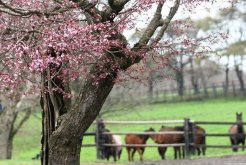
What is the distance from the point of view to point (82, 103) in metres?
7.22

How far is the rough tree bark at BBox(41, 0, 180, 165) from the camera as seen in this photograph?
6.98 meters

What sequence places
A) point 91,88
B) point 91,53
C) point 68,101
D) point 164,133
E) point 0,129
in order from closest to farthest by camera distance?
1. point 91,53
2. point 91,88
3. point 68,101
4. point 164,133
5. point 0,129

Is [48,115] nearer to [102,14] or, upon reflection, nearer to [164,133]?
[102,14]

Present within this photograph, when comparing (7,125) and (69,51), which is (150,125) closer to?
(7,125)

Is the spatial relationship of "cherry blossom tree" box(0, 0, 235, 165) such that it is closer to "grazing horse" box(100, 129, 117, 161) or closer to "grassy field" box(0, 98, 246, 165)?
"grazing horse" box(100, 129, 117, 161)

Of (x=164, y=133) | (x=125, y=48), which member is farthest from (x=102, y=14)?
(x=164, y=133)

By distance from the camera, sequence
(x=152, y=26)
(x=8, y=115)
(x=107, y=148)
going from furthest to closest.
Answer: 1. (x=8, y=115)
2. (x=107, y=148)
3. (x=152, y=26)

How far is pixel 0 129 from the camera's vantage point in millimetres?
18641

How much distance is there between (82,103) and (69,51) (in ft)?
4.98

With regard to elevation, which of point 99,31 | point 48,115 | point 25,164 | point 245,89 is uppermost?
point 245,89

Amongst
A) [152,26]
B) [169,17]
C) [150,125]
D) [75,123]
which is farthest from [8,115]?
[150,125]

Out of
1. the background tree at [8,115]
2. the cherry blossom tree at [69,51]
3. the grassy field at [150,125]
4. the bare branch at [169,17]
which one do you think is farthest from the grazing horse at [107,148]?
the bare branch at [169,17]

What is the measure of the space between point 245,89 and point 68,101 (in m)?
38.5

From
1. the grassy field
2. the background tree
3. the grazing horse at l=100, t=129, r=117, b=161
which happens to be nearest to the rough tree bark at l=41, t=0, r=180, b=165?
the grazing horse at l=100, t=129, r=117, b=161
